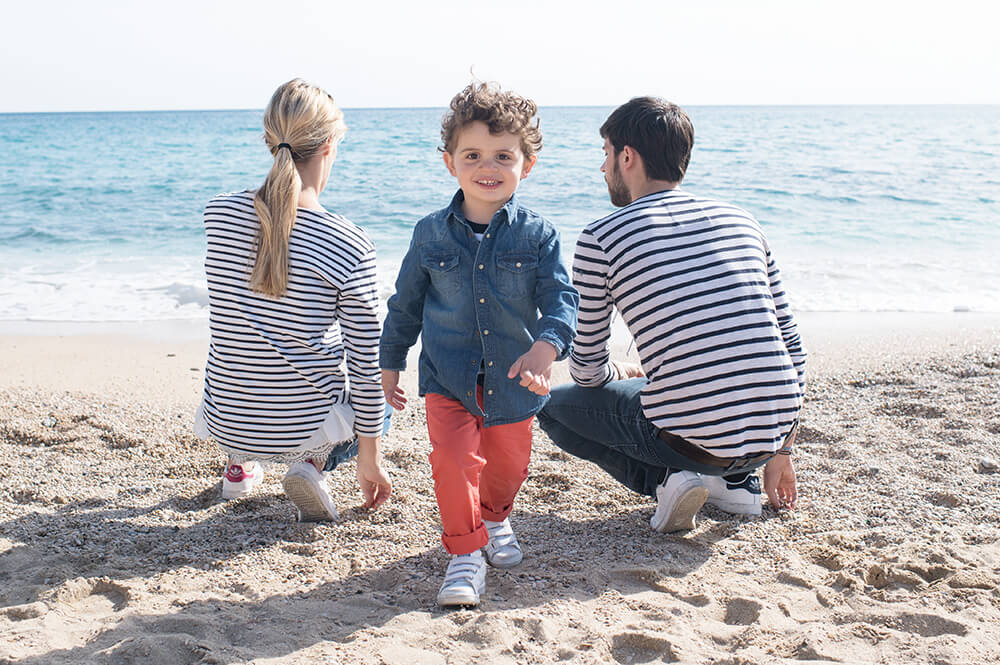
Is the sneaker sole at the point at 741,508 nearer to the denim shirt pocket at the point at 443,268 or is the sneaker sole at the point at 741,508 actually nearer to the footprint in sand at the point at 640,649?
the footprint in sand at the point at 640,649

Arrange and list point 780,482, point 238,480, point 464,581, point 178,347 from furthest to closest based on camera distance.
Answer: point 178,347 < point 238,480 < point 780,482 < point 464,581

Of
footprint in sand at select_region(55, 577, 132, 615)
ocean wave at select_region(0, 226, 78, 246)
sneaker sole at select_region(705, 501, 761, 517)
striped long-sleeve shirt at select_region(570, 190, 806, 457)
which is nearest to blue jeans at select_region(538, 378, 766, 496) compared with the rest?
striped long-sleeve shirt at select_region(570, 190, 806, 457)

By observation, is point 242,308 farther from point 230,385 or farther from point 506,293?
point 506,293

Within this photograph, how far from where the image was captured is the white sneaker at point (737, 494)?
2.89 metres

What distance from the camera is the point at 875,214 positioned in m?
12.6

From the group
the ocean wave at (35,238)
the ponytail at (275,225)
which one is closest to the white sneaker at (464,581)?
the ponytail at (275,225)

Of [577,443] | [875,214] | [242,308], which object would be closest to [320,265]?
[242,308]

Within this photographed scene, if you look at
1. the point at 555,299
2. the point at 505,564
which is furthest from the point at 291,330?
the point at 505,564

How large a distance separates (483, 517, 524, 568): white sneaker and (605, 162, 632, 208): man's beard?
3.77ft

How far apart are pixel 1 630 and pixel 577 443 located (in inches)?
72.9

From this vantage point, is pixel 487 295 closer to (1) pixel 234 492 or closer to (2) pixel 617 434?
(2) pixel 617 434

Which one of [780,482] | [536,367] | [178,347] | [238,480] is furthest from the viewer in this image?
[178,347]

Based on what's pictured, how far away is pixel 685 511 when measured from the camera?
2.73 metres

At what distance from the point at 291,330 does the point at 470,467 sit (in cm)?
75
